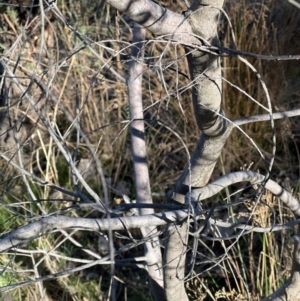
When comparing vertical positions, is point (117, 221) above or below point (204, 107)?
Result: below

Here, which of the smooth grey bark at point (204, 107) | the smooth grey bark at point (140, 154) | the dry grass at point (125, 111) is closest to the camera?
the smooth grey bark at point (204, 107)

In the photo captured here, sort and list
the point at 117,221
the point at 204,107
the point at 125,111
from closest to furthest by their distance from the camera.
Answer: the point at 117,221
the point at 204,107
the point at 125,111

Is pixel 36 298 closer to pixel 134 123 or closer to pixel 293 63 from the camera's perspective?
pixel 134 123

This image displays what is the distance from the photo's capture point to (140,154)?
1737mm

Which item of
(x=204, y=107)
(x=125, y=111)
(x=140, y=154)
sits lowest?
(x=125, y=111)

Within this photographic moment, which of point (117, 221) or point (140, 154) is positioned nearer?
point (117, 221)

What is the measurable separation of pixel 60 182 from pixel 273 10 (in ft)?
4.94

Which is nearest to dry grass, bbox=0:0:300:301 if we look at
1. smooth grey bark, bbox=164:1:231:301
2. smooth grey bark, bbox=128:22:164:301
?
smooth grey bark, bbox=128:22:164:301

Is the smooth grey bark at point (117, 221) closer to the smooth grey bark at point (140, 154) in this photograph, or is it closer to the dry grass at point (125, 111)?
the smooth grey bark at point (140, 154)

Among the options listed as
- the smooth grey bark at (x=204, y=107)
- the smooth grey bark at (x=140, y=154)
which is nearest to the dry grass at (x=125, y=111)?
the smooth grey bark at (x=140, y=154)

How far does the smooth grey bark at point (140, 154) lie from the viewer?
166cm

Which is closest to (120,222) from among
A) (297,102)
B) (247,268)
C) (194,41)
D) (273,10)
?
(194,41)

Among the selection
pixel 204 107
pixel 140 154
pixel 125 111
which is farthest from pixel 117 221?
pixel 125 111

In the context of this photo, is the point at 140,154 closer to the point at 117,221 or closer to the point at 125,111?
the point at 117,221
